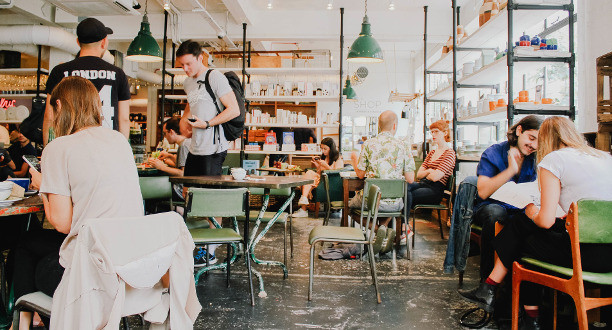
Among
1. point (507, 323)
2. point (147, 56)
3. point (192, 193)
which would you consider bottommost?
point (507, 323)

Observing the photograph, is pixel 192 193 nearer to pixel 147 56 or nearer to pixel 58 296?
pixel 58 296

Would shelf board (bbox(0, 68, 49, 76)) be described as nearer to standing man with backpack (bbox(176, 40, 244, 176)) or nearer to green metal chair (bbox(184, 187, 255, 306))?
standing man with backpack (bbox(176, 40, 244, 176))

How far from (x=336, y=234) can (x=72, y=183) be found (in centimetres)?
188

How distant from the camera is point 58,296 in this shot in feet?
4.45

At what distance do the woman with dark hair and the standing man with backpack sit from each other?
88.8 inches

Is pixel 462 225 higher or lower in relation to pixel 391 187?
lower

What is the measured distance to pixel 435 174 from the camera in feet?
16.3

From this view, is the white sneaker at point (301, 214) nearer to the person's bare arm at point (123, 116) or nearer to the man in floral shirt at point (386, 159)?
the man in floral shirt at point (386, 159)

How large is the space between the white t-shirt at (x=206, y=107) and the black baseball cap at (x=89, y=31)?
874 mm

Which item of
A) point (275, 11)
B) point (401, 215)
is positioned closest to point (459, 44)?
point (401, 215)

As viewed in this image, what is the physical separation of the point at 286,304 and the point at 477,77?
13.8ft

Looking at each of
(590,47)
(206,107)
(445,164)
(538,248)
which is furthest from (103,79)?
(590,47)

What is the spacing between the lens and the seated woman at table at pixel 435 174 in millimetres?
4957

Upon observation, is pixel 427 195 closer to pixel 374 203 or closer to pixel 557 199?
pixel 374 203
